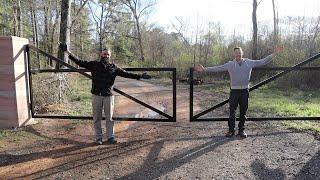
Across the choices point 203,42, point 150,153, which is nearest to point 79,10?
point 203,42

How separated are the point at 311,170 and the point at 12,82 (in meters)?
6.43

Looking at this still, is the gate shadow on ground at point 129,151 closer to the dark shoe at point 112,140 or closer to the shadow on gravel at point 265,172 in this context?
the dark shoe at point 112,140

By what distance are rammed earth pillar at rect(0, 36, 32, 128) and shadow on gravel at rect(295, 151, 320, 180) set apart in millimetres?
6169

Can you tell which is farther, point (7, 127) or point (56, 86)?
point (56, 86)

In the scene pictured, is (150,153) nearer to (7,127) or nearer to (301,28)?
(7,127)

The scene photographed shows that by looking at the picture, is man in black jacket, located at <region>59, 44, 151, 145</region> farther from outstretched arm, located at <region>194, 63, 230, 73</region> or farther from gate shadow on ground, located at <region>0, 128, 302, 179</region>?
outstretched arm, located at <region>194, 63, 230, 73</region>

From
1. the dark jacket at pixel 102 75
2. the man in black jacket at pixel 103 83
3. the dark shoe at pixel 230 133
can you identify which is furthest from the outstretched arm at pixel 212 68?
the dark jacket at pixel 102 75

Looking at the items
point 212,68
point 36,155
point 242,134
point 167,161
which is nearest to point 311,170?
point 242,134

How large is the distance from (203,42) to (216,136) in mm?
22271

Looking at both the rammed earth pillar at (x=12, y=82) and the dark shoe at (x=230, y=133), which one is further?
the rammed earth pillar at (x=12, y=82)

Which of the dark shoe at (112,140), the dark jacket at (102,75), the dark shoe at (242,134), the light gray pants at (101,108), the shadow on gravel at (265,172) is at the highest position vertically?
the dark jacket at (102,75)

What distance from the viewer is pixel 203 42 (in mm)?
29562

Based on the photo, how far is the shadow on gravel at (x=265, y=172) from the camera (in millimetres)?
5500

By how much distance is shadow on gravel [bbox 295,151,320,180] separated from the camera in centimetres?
548
